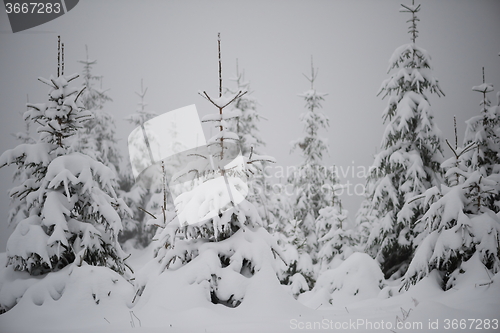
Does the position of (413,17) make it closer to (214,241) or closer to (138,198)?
(214,241)

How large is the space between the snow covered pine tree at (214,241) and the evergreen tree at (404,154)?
8.58 m

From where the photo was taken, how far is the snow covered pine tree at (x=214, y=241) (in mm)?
5602

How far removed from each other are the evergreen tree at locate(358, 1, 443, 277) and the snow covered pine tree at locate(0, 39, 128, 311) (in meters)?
10.8

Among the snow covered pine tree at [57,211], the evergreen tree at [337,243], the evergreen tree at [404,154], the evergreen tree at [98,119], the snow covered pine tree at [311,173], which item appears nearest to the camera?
the snow covered pine tree at [57,211]

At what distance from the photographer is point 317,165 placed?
852 inches

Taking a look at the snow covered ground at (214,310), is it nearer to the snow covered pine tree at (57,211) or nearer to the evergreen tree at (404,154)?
the snow covered pine tree at (57,211)

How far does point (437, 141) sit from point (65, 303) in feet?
45.3

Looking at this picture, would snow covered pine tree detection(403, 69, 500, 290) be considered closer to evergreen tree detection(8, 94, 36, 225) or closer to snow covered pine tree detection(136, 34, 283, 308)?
snow covered pine tree detection(136, 34, 283, 308)

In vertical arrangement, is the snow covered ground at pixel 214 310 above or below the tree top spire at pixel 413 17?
below

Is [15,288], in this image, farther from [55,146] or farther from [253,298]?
[253,298]

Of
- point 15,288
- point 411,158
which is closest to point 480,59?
point 411,158

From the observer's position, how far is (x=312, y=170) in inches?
842

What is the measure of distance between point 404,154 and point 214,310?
10926mm

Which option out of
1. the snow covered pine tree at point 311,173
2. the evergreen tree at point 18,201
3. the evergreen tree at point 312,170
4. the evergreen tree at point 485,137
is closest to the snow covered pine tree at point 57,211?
the evergreen tree at point 18,201
